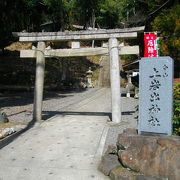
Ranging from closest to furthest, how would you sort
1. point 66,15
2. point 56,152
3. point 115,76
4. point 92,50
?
1. point 56,152
2. point 115,76
3. point 92,50
4. point 66,15

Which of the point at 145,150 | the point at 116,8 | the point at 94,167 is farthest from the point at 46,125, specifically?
the point at 116,8

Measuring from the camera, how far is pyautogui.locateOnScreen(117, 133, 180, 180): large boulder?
5156 millimetres

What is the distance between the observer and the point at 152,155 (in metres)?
5.36

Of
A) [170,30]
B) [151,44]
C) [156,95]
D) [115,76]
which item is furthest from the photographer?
[170,30]

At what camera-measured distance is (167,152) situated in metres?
5.21

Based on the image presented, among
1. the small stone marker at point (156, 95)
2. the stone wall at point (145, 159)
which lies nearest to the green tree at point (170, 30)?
the small stone marker at point (156, 95)

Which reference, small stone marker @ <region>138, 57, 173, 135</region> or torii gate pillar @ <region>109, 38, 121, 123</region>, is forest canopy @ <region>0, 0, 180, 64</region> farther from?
small stone marker @ <region>138, 57, 173, 135</region>

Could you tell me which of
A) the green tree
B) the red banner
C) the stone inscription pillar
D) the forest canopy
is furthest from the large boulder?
the green tree

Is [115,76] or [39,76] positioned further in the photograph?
[39,76]

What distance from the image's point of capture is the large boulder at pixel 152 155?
5156mm

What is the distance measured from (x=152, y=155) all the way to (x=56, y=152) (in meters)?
2.76

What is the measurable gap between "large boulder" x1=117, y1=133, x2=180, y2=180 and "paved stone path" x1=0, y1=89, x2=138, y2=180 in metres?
0.69

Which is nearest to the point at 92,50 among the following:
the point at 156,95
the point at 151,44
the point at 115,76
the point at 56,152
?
the point at 115,76

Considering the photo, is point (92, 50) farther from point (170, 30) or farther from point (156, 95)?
point (170, 30)
